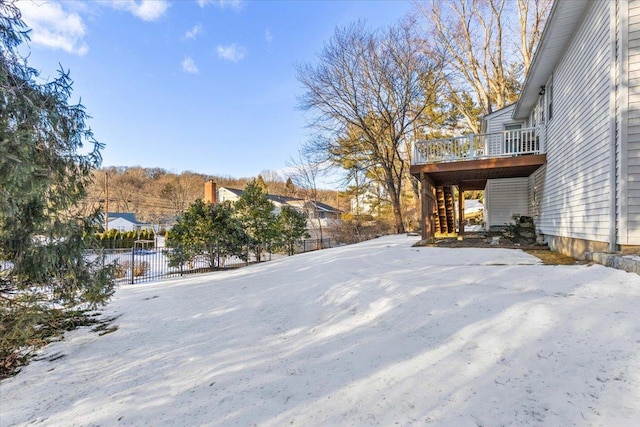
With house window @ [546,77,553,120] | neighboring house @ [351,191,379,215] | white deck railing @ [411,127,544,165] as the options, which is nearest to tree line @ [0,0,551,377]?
neighboring house @ [351,191,379,215]

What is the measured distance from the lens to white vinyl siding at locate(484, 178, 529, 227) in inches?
465

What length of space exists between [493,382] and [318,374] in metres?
1.40

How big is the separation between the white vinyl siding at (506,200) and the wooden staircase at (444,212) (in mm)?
2013

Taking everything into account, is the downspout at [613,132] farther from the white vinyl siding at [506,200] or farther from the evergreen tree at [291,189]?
the evergreen tree at [291,189]

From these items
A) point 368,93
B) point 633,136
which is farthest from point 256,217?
point 368,93

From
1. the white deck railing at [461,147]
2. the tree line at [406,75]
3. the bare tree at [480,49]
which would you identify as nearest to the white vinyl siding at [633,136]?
the white deck railing at [461,147]

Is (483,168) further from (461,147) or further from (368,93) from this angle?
(368,93)

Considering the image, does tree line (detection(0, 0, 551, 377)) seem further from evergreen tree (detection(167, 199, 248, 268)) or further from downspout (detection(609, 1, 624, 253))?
downspout (detection(609, 1, 624, 253))

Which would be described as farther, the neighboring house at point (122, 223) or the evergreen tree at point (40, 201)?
the neighboring house at point (122, 223)

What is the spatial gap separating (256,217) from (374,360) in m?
9.77

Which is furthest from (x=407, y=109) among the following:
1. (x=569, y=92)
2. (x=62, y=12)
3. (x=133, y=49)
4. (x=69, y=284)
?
(x=69, y=284)

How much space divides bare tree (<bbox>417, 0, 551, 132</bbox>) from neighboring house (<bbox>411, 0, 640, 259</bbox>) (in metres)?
10.6

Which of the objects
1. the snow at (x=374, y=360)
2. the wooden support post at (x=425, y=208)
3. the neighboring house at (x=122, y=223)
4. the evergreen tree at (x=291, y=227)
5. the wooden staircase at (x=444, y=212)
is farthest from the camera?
the neighboring house at (x=122, y=223)

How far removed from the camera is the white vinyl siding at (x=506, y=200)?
1181 cm
